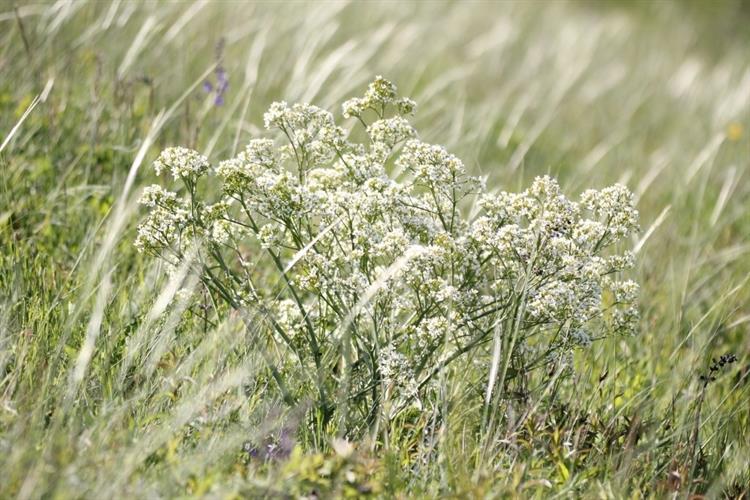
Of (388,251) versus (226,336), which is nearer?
(388,251)

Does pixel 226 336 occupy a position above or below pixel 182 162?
below

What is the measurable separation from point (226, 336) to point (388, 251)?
0.56 meters

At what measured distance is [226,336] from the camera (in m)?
2.38

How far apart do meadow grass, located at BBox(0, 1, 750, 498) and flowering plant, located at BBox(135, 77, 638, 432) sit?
119 mm

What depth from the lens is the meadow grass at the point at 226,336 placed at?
1.87m

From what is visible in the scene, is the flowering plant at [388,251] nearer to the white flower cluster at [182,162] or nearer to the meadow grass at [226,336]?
the white flower cluster at [182,162]

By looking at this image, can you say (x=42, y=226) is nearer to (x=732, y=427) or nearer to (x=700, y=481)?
(x=700, y=481)

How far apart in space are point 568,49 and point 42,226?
6.34m

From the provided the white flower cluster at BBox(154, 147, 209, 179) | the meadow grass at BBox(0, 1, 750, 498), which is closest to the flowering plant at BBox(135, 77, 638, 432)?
the white flower cluster at BBox(154, 147, 209, 179)

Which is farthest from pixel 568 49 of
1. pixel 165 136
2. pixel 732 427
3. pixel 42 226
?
pixel 42 226

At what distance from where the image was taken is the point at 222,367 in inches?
90.4

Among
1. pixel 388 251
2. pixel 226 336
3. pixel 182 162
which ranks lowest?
pixel 226 336

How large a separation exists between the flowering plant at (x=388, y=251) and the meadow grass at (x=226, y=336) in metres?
0.12

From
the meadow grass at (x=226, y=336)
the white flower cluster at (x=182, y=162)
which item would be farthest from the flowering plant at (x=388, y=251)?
the meadow grass at (x=226, y=336)
